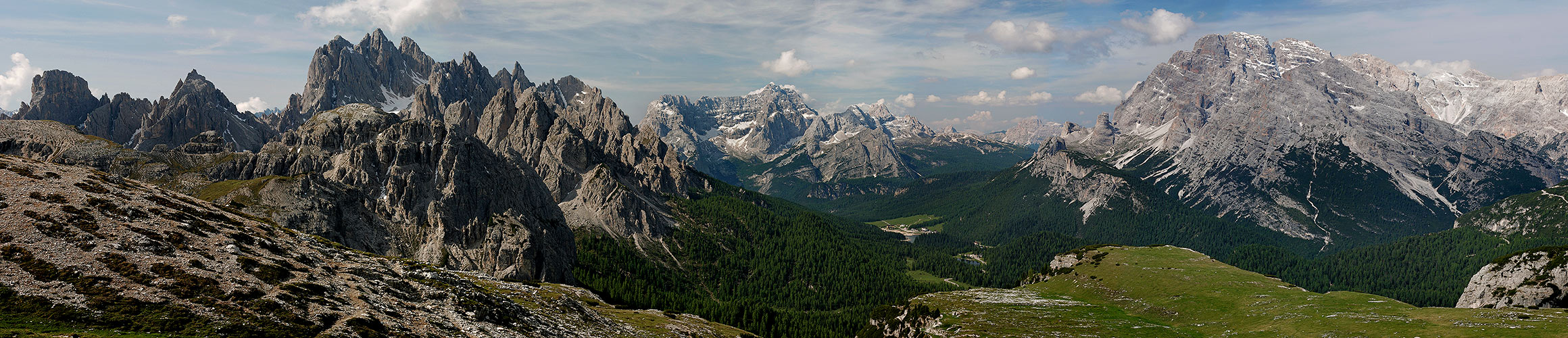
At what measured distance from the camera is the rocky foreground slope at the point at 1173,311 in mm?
88250

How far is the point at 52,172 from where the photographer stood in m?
65.3

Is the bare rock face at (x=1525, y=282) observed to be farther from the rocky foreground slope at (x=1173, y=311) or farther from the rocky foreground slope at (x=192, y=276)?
the rocky foreground slope at (x=192, y=276)

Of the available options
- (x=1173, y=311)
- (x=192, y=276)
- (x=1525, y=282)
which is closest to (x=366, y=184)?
(x=192, y=276)

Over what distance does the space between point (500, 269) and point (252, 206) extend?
4925cm

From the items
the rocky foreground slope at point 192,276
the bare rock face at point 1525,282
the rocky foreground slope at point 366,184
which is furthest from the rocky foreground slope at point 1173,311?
the rocky foreground slope at point 366,184

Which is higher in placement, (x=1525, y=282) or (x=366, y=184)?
(x=366, y=184)

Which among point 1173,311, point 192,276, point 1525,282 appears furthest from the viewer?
point 1173,311

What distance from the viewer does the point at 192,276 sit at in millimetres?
52469

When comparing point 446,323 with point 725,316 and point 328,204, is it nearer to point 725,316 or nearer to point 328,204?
point 328,204

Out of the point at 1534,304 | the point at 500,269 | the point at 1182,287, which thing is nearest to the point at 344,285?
the point at 500,269

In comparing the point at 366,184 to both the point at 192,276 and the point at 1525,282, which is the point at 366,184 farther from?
the point at 1525,282

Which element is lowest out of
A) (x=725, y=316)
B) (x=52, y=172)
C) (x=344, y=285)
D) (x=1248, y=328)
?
(x=725, y=316)

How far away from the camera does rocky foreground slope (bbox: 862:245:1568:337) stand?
88.2m

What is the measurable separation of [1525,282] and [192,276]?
604 ft
